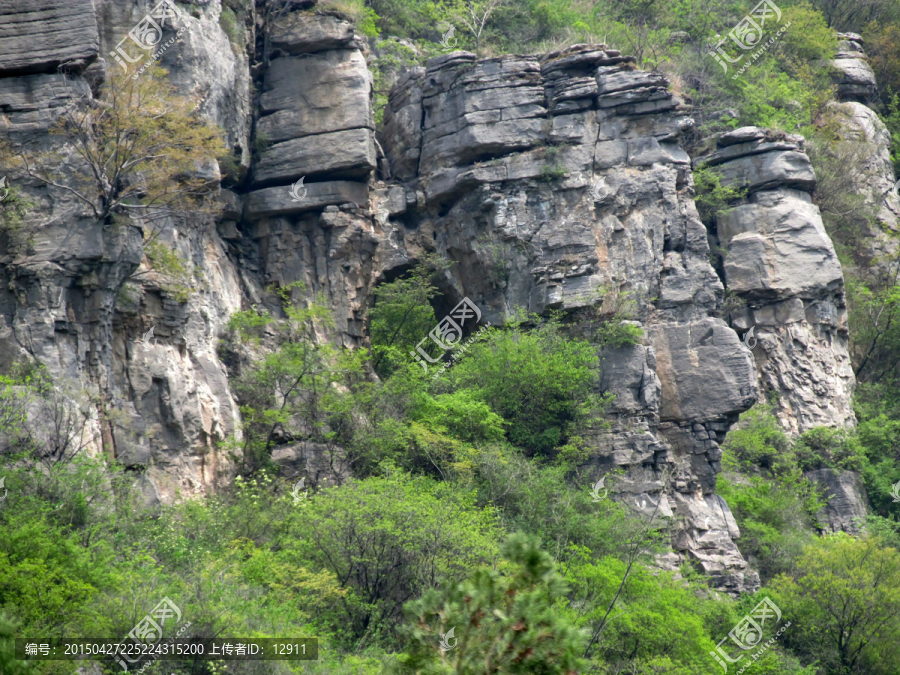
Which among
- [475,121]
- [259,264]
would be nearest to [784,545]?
A: [475,121]

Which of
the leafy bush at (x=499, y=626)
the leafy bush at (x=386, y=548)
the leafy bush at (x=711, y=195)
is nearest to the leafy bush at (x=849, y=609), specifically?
the leafy bush at (x=386, y=548)

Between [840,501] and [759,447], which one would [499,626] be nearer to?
[759,447]

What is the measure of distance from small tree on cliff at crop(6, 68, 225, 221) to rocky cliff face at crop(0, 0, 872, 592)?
2465 mm

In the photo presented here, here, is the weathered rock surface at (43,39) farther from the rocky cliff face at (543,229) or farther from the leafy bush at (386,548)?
the leafy bush at (386,548)

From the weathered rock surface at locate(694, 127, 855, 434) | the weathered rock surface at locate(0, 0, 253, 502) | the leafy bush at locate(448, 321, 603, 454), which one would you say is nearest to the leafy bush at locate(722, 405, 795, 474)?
the weathered rock surface at locate(694, 127, 855, 434)

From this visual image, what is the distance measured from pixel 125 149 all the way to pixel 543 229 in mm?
12669

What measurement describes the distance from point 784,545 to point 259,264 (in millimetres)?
18015

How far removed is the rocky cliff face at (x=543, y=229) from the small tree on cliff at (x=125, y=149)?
8.09 ft

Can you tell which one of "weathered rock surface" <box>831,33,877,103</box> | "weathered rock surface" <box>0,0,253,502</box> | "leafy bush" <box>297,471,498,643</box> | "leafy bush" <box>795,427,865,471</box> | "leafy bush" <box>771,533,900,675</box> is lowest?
"leafy bush" <box>771,533,900,675</box>

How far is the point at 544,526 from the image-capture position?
21625mm

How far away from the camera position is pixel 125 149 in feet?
65.5

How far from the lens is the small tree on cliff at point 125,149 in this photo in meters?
19.5

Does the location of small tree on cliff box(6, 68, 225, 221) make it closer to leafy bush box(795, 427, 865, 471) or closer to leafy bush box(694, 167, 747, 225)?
leafy bush box(694, 167, 747, 225)

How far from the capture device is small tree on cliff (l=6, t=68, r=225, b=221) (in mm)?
19453
